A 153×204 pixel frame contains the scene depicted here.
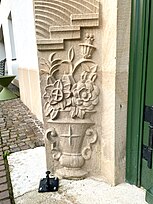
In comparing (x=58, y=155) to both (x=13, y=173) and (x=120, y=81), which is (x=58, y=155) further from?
(x=120, y=81)

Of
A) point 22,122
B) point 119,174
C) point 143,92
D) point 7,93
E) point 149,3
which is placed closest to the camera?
point 149,3

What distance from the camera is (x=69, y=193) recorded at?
1.49 metres

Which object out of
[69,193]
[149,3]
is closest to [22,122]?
[69,193]

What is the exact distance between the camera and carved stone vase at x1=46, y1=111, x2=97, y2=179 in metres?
1.53

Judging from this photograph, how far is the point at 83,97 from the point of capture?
1.45m

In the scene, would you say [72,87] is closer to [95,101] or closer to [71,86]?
[71,86]

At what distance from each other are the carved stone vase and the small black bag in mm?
78

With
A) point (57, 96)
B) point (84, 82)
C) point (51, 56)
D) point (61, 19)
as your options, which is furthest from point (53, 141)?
point (61, 19)

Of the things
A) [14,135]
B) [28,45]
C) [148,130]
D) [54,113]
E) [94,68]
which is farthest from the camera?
[28,45]

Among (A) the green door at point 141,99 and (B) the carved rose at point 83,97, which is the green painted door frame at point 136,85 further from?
(B) the carved rose at point 83,97

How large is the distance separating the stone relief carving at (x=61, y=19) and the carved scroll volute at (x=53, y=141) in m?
0.62

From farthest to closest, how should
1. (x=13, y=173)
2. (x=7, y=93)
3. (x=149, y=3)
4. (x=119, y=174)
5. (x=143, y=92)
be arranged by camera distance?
(x=7, y=93), (x=13, y=173), (x=119, y=174), (x=143, y=92), (x=149, y=3)

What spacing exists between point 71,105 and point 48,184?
63cm

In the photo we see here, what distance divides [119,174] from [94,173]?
0.21m
